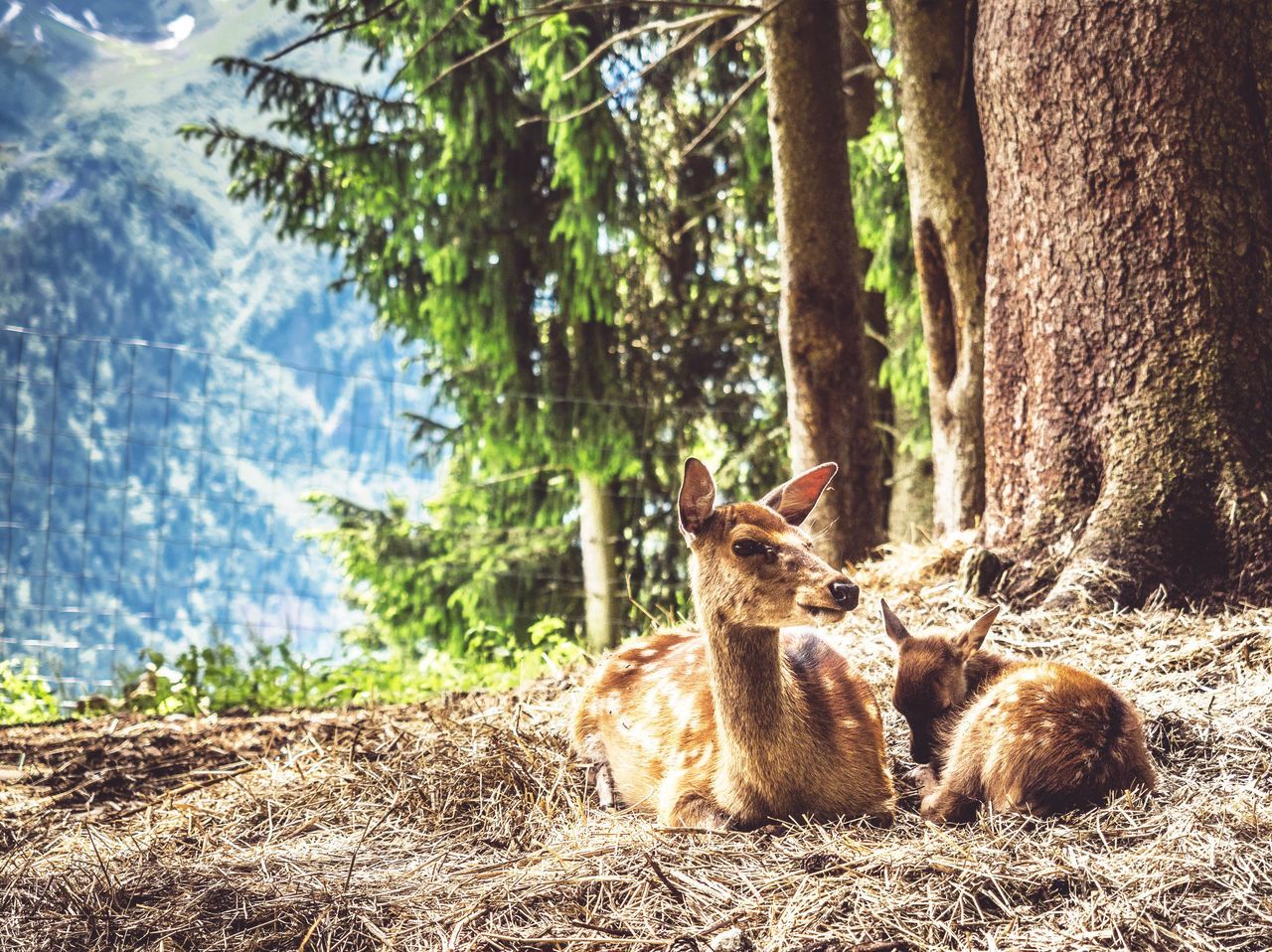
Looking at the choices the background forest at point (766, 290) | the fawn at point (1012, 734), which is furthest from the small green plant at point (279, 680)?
the fawn at point (1012, 734)

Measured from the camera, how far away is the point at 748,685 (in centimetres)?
306

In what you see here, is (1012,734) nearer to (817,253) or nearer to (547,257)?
(817,253)

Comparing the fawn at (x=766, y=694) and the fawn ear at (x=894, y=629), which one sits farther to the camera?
the fawn ear at (x=894, y=629)

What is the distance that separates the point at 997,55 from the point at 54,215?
273 feet

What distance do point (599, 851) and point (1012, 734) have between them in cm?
110

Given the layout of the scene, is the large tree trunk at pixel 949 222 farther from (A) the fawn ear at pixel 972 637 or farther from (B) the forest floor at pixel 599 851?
(A) the fawn ear at pixel 972 637

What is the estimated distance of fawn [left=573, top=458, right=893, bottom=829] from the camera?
2.94 metres

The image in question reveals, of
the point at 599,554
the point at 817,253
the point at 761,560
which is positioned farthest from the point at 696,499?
the point at 599,554

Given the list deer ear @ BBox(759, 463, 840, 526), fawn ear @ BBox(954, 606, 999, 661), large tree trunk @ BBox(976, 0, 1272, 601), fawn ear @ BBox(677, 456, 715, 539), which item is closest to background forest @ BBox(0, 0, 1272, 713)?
large tree trunk @ BBox(976, 0, 1272, 601)

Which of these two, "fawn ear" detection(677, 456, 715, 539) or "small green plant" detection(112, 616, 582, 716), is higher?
"fawn ear" detection(677, 456, 715, 539)

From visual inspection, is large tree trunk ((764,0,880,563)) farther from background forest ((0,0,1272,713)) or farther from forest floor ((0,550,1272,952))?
forest floor ((0,550,1272,952))

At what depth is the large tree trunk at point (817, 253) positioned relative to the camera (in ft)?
19.4

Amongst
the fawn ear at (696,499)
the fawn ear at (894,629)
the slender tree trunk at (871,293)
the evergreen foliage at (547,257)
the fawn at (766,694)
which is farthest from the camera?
the slender tree trunk at (871,293)

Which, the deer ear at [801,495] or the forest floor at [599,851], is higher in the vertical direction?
the deer ear at [801,495]
